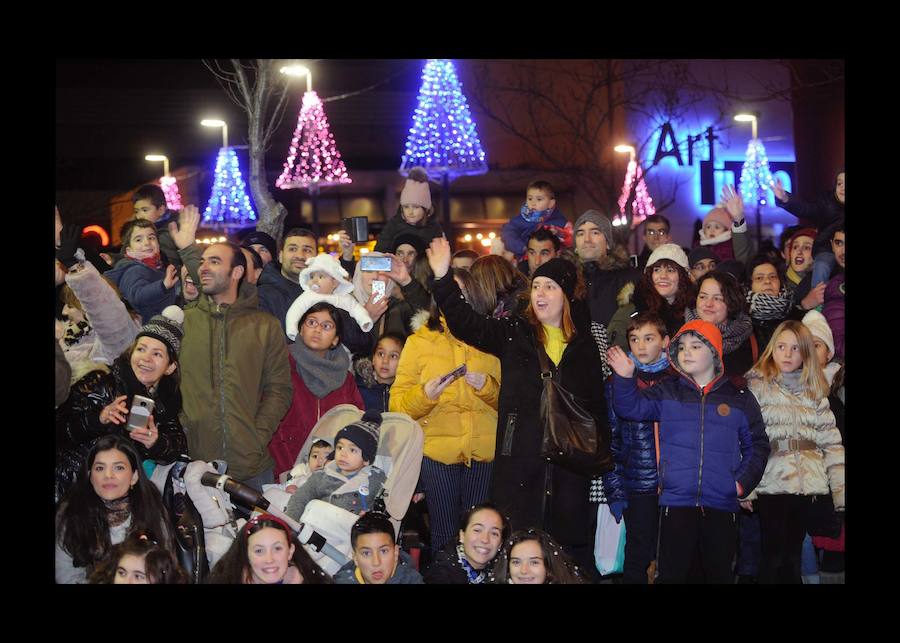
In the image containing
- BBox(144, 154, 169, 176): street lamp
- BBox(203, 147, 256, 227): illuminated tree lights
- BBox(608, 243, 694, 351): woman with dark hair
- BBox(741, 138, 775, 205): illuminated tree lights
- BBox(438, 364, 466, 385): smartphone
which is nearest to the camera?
BBox(438, 364, 466, 385): smartphone

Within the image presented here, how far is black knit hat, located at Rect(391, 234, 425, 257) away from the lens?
25.0 ft

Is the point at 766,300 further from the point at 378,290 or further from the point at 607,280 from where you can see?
the point at 378,290

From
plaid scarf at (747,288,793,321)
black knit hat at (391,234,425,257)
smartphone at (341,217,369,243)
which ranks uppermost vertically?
smartphone at (341,217,369,243)

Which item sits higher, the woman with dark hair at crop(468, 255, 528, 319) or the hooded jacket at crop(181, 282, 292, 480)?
the woman with dark hair at crop(468, 255, 528, 319)

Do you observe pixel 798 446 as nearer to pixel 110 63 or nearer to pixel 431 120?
pixel 431 120

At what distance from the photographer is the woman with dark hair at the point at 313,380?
265 inches

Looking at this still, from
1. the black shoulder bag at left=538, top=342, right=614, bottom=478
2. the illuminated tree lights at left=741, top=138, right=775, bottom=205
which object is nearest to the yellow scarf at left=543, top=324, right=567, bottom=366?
the black shoulder bag at left=538, top=342, right=614, bottom=478

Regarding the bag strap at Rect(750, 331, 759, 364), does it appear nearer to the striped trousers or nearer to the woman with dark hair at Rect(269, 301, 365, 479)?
the striped trousers

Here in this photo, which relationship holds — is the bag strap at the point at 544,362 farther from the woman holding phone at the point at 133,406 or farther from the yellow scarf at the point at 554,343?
the woman holding phone at the point at 133,406

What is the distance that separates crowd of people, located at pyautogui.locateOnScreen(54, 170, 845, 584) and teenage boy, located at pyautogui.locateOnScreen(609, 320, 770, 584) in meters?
0.01

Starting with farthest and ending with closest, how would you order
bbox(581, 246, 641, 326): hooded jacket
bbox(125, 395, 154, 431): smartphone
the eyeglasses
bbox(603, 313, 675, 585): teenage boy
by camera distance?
1. bbox(581, 246, 641, 326): hooded jacket
2. the eyeglasses
3. bbox(603, 313, 675, 585): teenage boy
4. bbox(125, 395, 154, 431): smartphone

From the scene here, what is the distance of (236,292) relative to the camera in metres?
6.70

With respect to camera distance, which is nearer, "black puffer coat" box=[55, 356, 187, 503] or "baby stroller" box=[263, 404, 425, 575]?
"black puffer coat" box=[55, 356, 187, 503]

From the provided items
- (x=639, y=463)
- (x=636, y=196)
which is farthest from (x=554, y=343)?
(x=636, y=196)
